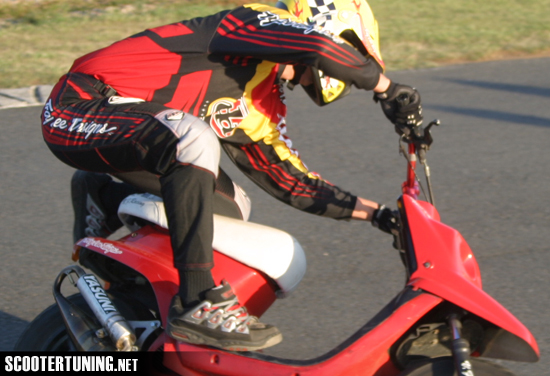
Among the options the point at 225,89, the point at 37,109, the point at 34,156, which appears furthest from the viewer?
the point at 37,109

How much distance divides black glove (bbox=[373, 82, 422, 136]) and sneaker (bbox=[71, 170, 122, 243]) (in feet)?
3.65

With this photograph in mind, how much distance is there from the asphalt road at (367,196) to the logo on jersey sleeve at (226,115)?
93 centimetres

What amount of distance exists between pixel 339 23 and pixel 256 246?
0.78 metres

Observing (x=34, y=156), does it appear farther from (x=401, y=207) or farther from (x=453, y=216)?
(x=401, y=207)

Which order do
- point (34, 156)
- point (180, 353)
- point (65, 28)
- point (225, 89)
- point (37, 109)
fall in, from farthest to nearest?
point (65, 28)
point (37, 109)
point (34, 156)
point (225, 89)
point (180, 353)

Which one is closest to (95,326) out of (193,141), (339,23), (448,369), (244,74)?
(193,141)

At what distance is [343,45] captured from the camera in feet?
7.47

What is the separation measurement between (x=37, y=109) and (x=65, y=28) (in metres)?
3.46

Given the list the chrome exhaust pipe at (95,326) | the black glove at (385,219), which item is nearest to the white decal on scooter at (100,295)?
the chrome exhaust pipe at (95,326)

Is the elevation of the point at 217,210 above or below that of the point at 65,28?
above

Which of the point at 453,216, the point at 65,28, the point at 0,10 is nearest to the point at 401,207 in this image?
the point at 453,216

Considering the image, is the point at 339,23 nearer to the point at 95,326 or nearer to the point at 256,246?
the point at 256,246

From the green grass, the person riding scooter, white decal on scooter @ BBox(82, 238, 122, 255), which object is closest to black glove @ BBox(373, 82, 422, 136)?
the person riding scooter

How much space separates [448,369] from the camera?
204 cm
